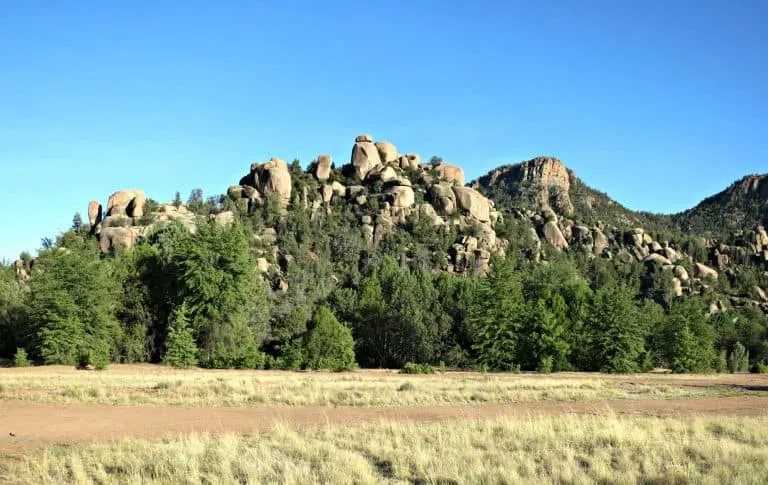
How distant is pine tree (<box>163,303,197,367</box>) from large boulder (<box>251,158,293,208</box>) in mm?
62869

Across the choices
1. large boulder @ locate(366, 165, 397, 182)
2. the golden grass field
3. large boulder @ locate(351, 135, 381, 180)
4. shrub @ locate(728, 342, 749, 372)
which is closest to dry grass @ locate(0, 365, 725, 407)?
the golden grass field

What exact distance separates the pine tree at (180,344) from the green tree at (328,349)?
9.36 meters

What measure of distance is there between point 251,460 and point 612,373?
48.3 meters

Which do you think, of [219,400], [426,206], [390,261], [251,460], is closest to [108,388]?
[219,400]

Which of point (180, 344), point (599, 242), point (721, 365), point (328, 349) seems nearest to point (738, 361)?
point (721, 365)

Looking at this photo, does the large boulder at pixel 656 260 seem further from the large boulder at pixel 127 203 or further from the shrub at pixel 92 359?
the shrub at pixel 92 359

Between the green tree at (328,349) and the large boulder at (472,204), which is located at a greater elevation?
the large boulder at (472,204)

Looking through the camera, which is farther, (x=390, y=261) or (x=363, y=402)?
(x=390, y=261)

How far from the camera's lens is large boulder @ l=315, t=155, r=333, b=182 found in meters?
122

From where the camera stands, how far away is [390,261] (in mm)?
79938

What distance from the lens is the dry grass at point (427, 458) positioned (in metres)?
10.4

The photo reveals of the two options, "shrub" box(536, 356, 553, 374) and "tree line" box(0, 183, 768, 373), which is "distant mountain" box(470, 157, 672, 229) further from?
"shrub" box(536, 356, 553, 374)

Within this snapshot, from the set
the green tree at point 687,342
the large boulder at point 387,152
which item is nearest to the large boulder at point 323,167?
the large boulder at point 387,152

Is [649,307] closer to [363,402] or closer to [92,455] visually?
[363,402]
